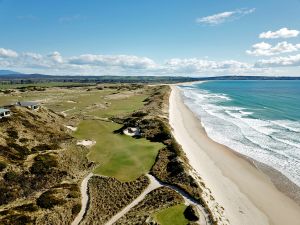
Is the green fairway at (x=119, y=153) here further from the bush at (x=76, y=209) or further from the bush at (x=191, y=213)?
the bush at (x=191, y=213)

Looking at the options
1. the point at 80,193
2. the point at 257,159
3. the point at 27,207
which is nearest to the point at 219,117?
the point at 257,159

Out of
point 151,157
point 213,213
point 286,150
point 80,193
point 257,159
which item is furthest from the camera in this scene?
point 286,150

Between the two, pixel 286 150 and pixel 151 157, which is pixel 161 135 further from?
pixel 286 150

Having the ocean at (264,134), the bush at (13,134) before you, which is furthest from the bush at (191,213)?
the bush at (13,134)

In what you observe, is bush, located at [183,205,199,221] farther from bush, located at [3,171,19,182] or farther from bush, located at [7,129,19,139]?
bush, located at [7,129,19,139]

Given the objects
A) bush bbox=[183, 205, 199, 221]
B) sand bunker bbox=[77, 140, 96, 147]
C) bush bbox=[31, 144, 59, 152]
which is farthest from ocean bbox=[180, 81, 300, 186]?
bush bbox=[31, 144, 59, 152]

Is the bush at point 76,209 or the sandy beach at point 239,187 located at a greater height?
the bush at point 76,209
